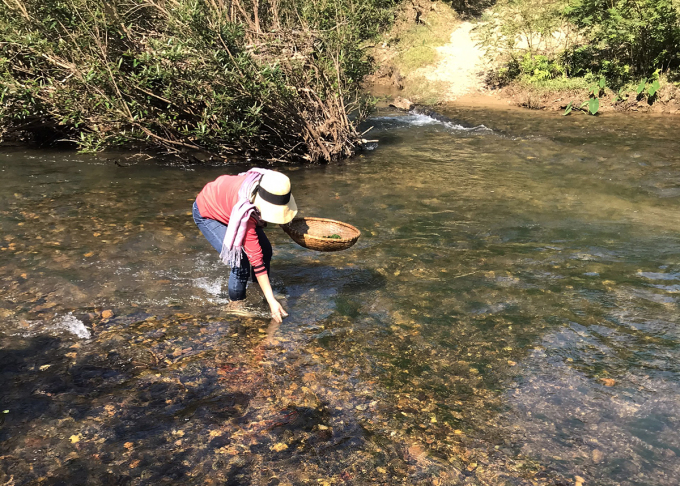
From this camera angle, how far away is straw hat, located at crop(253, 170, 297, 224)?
13.1 ft

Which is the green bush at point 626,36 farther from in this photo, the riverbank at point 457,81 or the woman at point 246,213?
the woman at point 246,213

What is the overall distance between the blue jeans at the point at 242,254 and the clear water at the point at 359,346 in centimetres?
27

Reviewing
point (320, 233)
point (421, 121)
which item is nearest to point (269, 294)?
point (320, 233)

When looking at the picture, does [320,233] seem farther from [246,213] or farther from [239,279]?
[246,213]

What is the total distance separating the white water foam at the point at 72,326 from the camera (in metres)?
4.61

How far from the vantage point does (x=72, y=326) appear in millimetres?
4727

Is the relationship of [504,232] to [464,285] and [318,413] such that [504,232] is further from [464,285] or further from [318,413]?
A: [318,413]

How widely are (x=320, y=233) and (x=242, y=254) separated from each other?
869mm

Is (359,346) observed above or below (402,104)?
below

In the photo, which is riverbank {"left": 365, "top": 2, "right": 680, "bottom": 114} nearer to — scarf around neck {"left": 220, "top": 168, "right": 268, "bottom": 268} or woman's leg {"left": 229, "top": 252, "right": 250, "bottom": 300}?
woman's leg {"left": 229, "top": 252, "right": 250, "bottom": 300}

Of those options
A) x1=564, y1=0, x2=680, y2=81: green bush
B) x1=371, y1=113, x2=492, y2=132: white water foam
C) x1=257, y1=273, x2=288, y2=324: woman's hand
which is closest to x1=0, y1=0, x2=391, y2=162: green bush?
x1=371, y1=113, x2=492, y2=132: white water foam

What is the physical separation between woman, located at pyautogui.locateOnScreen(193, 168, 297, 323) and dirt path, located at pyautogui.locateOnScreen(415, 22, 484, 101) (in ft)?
47.9

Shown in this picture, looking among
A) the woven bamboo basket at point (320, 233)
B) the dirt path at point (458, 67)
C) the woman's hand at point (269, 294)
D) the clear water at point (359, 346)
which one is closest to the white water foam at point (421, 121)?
the dirt path at point (458, 67)

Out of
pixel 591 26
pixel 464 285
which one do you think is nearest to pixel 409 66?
pixel 591 26
